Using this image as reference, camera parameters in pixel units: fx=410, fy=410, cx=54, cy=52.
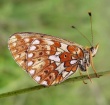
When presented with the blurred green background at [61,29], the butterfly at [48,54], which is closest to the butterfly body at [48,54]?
the butterfly at [48,54]

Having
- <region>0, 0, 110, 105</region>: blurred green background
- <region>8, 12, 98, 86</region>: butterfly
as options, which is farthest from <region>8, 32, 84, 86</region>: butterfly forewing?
<region>0, 0, 110, 105</region>: blurred green background

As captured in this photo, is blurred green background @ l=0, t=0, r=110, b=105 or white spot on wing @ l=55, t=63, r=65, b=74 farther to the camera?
blurred green background @ l=0, t=0, r=110, b=105

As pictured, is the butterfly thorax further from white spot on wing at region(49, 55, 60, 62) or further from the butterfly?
white spot on wing at region(49, 55, 60, 62)

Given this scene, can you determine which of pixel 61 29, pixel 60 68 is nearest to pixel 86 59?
pixel 60 68

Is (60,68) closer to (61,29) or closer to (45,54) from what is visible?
(45,54)

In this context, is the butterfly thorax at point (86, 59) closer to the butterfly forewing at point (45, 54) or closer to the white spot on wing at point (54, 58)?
the butterfly forewing at point (45, 54)

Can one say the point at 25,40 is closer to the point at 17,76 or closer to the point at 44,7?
the point at 17,76
